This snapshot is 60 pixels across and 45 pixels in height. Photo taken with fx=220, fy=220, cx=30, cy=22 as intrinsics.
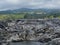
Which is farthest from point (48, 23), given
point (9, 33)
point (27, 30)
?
point (9, 33)

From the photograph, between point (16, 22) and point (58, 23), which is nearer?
point (58, 23)

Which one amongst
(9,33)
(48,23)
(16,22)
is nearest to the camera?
(9,33)

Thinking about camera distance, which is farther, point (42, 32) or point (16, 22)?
point (16, 22)

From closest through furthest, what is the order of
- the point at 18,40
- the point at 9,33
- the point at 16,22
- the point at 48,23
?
the point at 18,40
the point at 9,33
the point at 48,23
the point at 16,22

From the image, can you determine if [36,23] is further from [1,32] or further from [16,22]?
[1,32]

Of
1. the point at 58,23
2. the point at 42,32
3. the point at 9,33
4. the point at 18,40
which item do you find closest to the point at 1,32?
the point at 9,33

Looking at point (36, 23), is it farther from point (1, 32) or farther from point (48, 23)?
point (1, 32)

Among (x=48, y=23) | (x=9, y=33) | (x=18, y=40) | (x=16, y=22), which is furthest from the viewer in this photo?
(x=16, y=22)

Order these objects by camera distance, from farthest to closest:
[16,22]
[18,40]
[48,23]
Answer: [16,22]
[48,23]
[18,40]
